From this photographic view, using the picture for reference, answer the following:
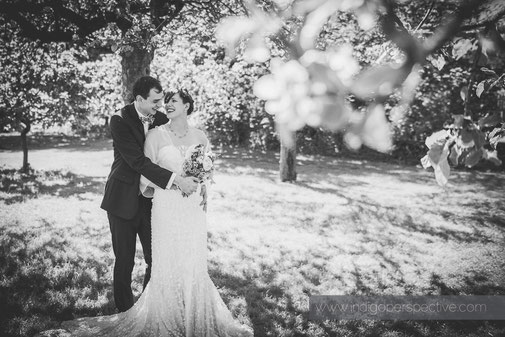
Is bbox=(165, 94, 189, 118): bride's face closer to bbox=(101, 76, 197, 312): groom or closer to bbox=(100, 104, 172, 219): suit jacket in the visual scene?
bbox=(101, 76, 197, 312): groom

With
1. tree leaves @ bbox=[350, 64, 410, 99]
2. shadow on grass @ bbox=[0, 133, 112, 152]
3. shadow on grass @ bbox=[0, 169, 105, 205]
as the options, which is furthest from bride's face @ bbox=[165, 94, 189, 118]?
shadow on grass @ bbox=[0, 133, 112, 152]

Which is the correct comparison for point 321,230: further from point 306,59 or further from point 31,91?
point 31,91

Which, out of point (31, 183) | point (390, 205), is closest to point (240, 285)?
point (390, 205)

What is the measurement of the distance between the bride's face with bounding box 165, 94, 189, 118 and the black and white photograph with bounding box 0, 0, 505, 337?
13mm

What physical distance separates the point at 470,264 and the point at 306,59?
5615 mm

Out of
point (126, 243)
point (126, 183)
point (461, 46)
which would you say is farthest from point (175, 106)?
point (461, 46)

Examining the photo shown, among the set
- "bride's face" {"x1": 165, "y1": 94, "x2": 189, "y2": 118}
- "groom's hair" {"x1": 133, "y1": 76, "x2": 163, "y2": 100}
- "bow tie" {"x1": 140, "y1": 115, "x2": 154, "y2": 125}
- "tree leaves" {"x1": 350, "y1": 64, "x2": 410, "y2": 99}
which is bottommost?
"tree leaves" {"x1": 350, "y1": 64, "x2": 410, "y2": 99}

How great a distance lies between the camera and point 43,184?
9734 mm

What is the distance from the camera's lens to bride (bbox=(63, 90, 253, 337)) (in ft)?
10.2

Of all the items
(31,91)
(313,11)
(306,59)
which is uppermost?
(31,91)

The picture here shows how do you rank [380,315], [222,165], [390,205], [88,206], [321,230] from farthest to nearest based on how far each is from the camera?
1. [222,165]
2. [390,205]
3. [88,206]
4. [321,230]
5. [380,315]

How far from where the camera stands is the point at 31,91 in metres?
10.2

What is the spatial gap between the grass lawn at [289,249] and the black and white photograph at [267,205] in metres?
0.03

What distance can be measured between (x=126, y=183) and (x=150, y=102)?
77cm
